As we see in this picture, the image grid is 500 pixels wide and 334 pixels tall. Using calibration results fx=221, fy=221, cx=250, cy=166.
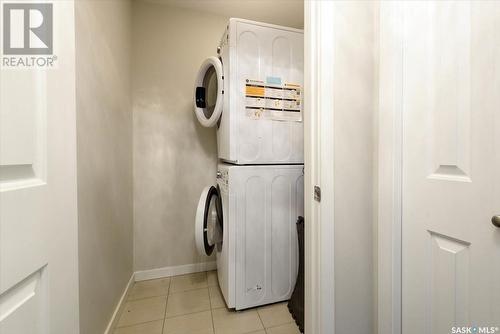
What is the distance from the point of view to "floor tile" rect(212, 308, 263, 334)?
1412 millimetres

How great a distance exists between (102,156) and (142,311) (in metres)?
1.15

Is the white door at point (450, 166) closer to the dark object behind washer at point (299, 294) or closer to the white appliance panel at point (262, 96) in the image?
the dark object behind washer at point (299, 294)

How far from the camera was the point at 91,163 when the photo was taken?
116 centimetres

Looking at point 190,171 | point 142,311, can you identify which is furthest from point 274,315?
point 190,171

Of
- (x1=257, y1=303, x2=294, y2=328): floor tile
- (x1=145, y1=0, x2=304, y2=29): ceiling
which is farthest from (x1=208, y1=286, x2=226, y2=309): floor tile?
(x1=145, y1=0, x2=304, y2=29): ceiling

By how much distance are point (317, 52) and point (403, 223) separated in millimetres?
776

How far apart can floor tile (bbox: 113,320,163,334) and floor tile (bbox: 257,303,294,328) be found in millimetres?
679

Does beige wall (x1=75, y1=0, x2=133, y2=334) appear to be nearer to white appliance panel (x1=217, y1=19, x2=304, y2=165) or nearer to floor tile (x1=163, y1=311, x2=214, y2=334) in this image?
floor tile (x1=163, y1=311, x2=214, y2=334)

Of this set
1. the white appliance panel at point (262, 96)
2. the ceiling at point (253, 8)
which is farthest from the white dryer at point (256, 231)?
the ceiling at point (253, 8)

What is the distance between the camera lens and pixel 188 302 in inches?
66.4

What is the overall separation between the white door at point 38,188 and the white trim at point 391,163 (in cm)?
109

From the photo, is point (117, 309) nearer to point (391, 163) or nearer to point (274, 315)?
point (274, 315)

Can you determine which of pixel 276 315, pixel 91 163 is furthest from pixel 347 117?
pixel 276 315

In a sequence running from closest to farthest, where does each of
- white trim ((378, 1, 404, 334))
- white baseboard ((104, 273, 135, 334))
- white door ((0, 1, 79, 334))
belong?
white door ((0, 1, 79, 334))
white trim ((378, 1, 404, 334))
white baseboard ((104, 273, 135, 334))
